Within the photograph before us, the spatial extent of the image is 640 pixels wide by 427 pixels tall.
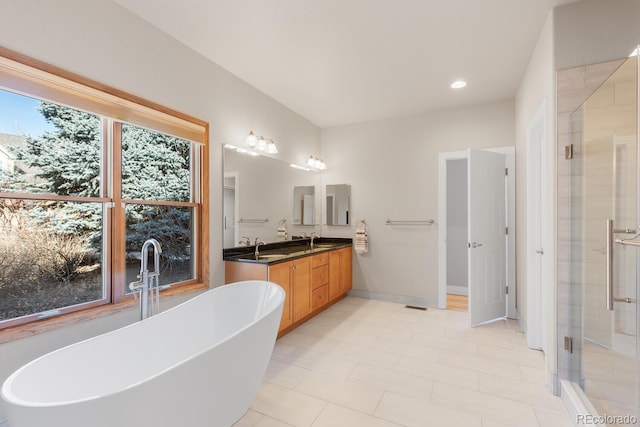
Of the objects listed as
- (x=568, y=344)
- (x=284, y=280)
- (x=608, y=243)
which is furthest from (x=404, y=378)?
(x=608, y=243)

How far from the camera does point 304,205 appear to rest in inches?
171

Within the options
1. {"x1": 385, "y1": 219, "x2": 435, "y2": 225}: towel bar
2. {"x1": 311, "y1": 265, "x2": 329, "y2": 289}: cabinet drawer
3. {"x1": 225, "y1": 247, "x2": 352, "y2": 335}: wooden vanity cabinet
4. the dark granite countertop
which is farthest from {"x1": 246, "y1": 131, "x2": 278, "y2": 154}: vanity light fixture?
{"x1": 385, "y1": 219, "x2": 435, "y2": 225}: towel bar

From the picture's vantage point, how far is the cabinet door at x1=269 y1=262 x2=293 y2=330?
9.12 ft

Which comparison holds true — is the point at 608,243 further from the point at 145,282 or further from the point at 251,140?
the point at 251,140

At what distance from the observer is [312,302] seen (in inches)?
134

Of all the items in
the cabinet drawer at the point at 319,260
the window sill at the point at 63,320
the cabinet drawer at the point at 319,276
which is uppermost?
the cabinet drawer at the point at 319,260

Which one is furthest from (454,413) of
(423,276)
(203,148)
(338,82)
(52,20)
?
(52,20)

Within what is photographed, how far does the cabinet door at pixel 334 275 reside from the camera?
3.84m

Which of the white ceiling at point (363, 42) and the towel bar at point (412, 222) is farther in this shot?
the towel bar at point (412, 222)

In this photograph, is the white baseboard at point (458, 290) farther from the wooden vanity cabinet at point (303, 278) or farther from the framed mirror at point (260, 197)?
the framed mirror at point (260, 197)

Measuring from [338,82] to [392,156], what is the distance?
1.49 metres

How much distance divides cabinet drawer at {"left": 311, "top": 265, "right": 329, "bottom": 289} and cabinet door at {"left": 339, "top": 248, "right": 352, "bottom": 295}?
46 cm

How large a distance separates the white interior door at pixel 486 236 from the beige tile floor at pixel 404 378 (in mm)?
257

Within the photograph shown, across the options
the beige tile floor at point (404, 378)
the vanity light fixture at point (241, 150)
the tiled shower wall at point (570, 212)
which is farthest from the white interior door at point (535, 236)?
the vanity light fixture at point (241, 150)
